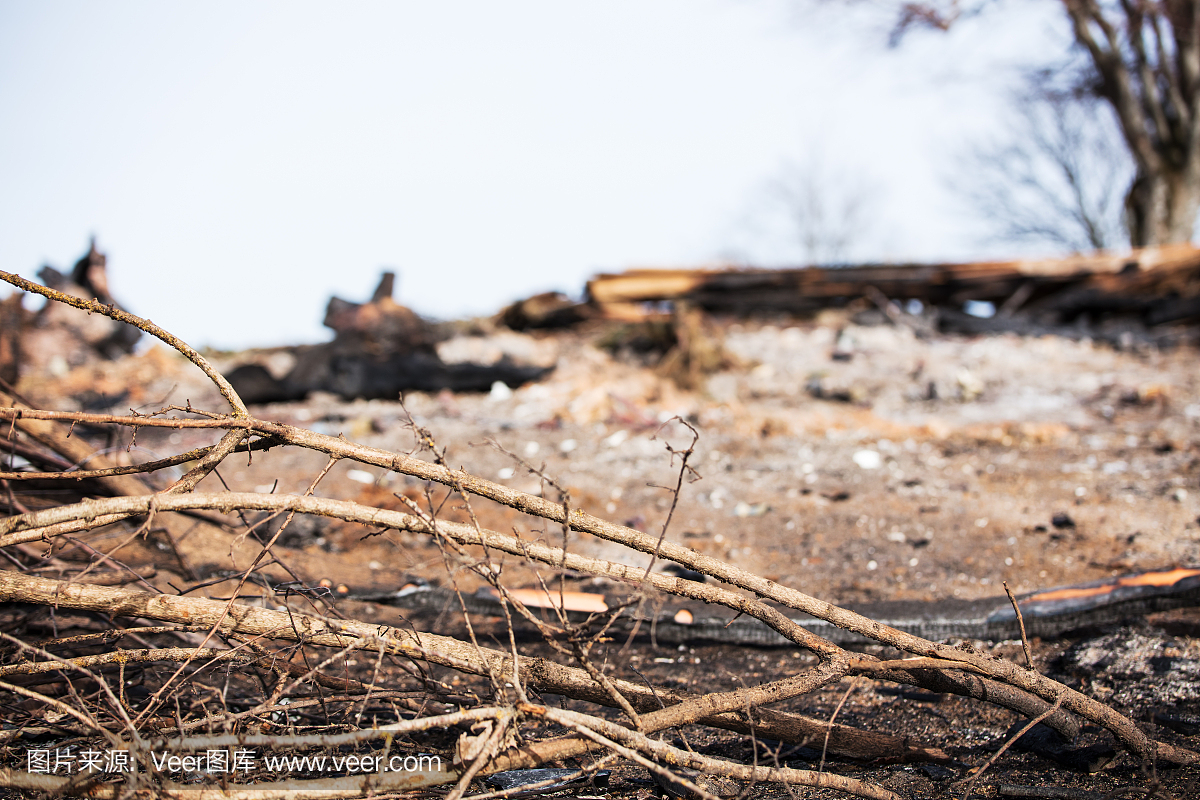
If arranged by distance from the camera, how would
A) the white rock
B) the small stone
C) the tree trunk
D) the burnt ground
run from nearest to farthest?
the burnt ground
the small stone
the white rock
the tree trunk

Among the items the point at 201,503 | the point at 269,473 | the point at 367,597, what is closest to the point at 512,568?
the point at 367,597

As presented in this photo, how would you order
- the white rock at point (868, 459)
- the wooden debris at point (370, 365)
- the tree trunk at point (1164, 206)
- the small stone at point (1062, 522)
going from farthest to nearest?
the tree trunk at point (1164, 206) → the wooden debris at point (370, 365) → the white rock at point (868, 459) → the small stone at point (1062, 522)

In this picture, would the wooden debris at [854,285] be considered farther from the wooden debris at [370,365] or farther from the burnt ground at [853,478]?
the wooden debris at [370,365]

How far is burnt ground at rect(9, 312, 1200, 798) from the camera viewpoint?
176 cm

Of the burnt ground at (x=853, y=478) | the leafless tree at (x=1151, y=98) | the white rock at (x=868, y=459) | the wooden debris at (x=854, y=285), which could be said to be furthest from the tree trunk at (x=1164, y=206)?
the white rock at (x=868, y=459)

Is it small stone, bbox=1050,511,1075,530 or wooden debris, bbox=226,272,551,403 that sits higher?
wooden debris, bbox=226,272,551,403

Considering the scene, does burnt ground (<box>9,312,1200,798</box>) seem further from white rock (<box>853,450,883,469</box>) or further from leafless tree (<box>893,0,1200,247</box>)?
leafless tree (<box>893,0,1200,247</box>)

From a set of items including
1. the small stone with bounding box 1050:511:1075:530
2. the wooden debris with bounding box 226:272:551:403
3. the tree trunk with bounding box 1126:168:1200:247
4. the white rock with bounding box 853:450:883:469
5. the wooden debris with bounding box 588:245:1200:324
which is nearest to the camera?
the small stone with bounding box 1050:511:1075:530

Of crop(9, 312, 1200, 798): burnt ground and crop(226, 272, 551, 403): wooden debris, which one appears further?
crop(226, 272, 551, 403): wooden debris

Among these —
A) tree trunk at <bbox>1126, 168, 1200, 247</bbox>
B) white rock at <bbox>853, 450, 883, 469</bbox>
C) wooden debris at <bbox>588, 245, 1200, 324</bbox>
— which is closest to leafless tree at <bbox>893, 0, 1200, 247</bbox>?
tree trunk at <bbox>1126, 168, 1200, 247</bbox>

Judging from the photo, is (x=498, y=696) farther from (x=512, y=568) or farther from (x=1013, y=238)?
(x=1013, y=238)

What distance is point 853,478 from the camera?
11.3 feet

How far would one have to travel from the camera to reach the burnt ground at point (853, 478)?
176cm

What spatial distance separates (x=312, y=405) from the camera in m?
4.86
